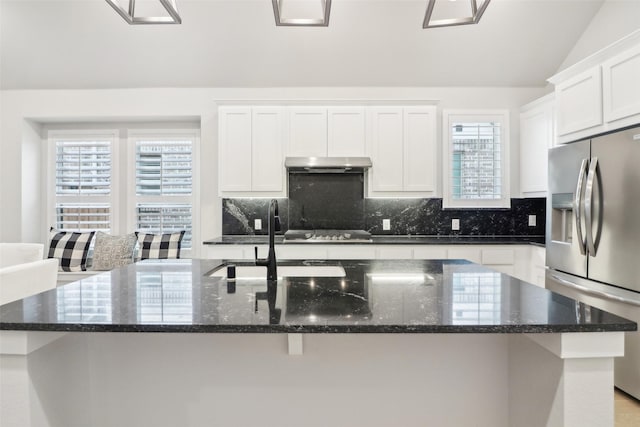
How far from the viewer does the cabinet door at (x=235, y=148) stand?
403 centimetres

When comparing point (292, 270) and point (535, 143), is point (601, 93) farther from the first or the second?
point (292, 270)

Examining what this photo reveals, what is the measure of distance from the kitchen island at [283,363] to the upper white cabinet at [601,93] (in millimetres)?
1698

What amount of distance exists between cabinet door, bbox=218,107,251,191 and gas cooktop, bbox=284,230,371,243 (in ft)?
2.34

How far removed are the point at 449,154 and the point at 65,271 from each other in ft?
14.8

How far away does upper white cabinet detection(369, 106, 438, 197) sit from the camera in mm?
4031

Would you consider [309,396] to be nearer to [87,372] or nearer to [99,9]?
[87,372]

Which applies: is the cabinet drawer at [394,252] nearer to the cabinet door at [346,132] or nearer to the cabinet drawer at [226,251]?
the cabinet door at [346,132]

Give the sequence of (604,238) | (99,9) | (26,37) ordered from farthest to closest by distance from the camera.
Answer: (26,37) → (99,9) → (604,238)

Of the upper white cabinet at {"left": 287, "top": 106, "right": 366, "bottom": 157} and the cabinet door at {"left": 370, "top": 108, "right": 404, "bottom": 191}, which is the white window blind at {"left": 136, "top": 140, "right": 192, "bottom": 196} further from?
the cabinet door at {"left": 370, "top": 108, "right": 404, "bottom": 191}

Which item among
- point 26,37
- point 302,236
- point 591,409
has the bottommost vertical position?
point 591,409

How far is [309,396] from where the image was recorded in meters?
1.51

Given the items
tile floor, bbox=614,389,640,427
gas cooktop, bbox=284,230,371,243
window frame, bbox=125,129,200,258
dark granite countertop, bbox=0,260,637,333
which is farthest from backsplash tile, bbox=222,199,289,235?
tile floor, bbox=614,389,640,427

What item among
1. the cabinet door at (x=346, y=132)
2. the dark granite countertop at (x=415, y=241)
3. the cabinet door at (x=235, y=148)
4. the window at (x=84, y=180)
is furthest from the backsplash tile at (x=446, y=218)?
the window at (x=84, y=180)

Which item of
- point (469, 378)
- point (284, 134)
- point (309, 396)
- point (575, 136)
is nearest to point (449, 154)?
point (575, 136)
